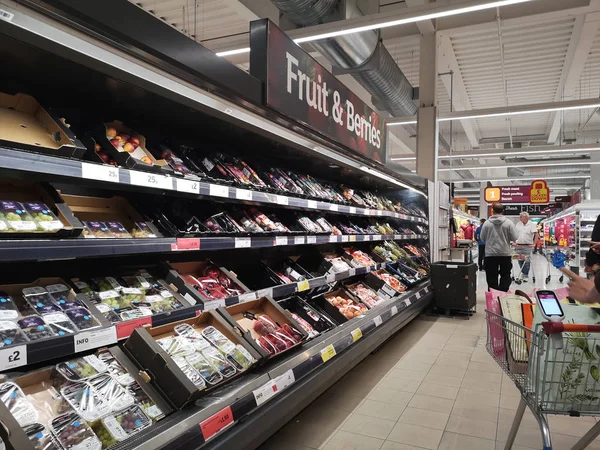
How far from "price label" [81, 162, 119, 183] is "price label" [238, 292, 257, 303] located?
1013 millimetres

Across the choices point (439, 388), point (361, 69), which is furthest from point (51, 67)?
point (361, 69)

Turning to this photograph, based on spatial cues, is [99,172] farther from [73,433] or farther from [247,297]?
[247,297]

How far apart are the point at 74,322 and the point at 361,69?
226 inches

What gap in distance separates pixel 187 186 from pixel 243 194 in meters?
0.50

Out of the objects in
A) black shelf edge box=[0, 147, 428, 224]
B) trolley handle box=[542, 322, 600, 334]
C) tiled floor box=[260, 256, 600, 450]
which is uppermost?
Answer: black shelf edge box=[0, 147, 428, 224]

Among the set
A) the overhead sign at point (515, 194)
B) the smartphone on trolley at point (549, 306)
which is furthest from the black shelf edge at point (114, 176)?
the overhead sign at point (515, 194)

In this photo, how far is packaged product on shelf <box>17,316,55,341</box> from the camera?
59.7 inches

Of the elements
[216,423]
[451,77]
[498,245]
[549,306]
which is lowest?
[216,423]

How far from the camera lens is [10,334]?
1469 mm

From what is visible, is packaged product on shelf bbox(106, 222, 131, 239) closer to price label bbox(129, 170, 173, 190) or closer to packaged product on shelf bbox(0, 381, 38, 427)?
price label bbox(129, 170, 173, 190)

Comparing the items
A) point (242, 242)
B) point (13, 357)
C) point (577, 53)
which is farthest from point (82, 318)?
point (577, 53)

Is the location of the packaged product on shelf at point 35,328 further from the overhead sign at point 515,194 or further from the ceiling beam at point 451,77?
the overhead sign at point 515,194

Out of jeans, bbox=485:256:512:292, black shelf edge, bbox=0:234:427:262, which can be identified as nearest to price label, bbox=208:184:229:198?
black shelf edge, bbox=0:234:427:262

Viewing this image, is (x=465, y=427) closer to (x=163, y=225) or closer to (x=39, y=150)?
(x=163, y=225)
